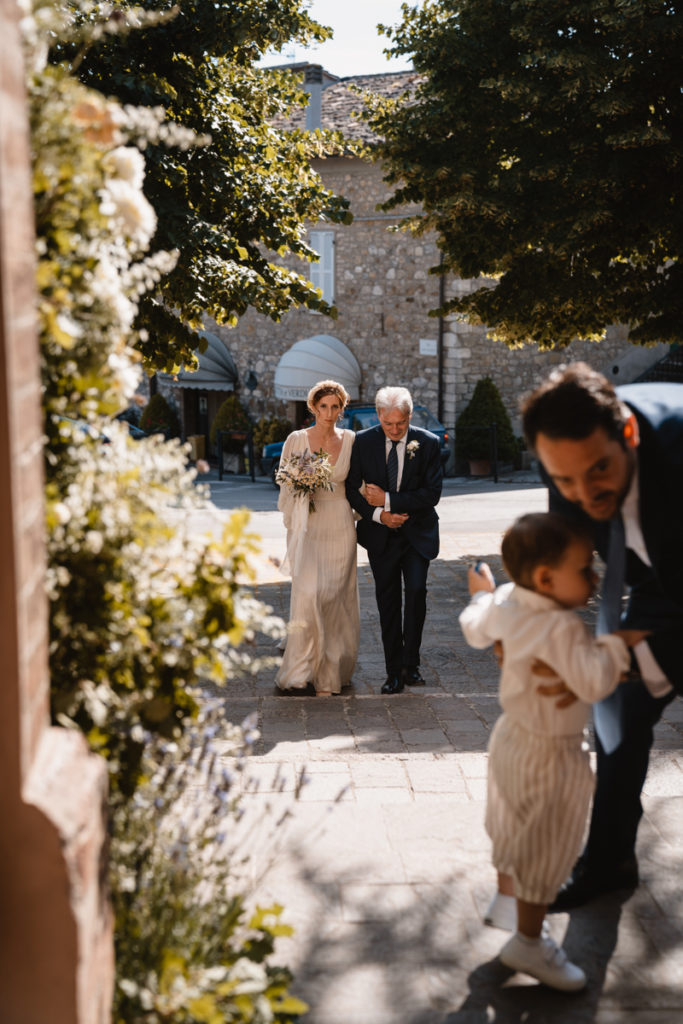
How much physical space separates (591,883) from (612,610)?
3.38 ft

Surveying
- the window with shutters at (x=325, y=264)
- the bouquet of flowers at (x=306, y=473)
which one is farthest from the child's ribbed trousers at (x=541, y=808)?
the window with shutters at (x=325, y=264)

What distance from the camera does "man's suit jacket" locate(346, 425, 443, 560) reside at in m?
6.74

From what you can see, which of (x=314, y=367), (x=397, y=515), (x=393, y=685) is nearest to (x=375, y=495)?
(x=397, y=515)

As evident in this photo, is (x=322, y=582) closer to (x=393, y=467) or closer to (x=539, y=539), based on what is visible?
(x=393, y=467)

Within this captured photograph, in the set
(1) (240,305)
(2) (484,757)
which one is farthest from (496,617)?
(1) (240,305)

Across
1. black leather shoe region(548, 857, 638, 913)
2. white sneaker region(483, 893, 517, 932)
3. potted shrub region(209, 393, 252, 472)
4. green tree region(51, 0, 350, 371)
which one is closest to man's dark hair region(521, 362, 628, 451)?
white sneaker region(483, 893, 517, 932)

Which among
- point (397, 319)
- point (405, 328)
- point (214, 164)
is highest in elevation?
point (214, 164)

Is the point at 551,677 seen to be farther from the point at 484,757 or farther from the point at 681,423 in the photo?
the point at 484,757

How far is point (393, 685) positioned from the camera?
262 inches

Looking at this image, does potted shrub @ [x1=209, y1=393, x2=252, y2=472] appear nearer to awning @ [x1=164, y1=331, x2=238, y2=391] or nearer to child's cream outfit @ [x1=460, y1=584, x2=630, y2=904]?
awning @ [x1=164, y1=331, x2=238, y2=391]

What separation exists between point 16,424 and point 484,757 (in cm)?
359

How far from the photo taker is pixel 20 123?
191 cm

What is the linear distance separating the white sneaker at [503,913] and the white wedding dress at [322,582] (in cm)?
348

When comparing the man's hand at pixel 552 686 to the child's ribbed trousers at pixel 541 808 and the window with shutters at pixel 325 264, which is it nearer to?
the child's ribbed trousers at pixel 541 808
